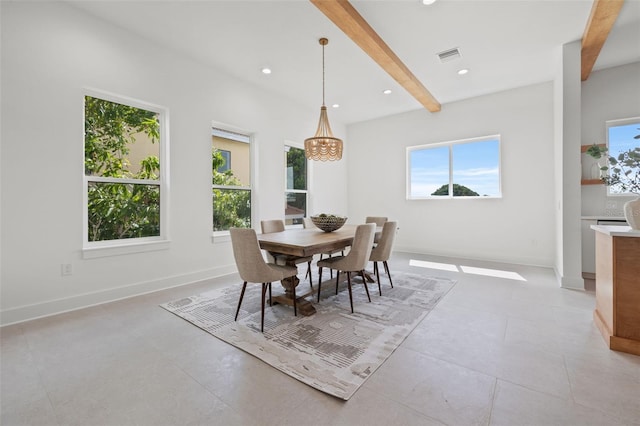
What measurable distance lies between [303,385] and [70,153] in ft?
10.4

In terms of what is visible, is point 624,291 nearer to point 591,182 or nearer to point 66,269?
point 591,182

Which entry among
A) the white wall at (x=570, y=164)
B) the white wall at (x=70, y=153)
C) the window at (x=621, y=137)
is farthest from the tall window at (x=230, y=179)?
the window at (x=621, y=137)

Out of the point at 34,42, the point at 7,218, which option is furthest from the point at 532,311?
the point at 34,42

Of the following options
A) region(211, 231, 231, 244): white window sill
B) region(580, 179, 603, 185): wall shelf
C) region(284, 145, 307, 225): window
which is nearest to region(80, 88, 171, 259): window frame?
region(211, 231, 231, 244): white window sill

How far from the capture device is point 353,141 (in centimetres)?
688

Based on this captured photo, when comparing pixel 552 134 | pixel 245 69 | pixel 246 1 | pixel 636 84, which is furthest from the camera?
pixel 552 134

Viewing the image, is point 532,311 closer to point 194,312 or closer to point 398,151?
point 194,312

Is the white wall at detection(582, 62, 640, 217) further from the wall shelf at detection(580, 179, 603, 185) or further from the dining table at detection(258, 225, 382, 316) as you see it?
the dining table at detection(258, 225, 382, 316)

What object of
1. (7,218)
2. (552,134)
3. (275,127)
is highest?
(275,127)

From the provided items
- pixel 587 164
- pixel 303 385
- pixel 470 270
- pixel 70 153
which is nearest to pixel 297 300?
pixel 303 385

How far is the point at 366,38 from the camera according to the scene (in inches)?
120

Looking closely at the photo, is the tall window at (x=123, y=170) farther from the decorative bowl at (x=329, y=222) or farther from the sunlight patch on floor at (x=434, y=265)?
the sunlight patch on floor at (x=434, y=265)

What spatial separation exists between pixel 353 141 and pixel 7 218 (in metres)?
6.01

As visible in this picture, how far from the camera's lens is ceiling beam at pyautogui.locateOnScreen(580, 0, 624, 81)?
104 inches
